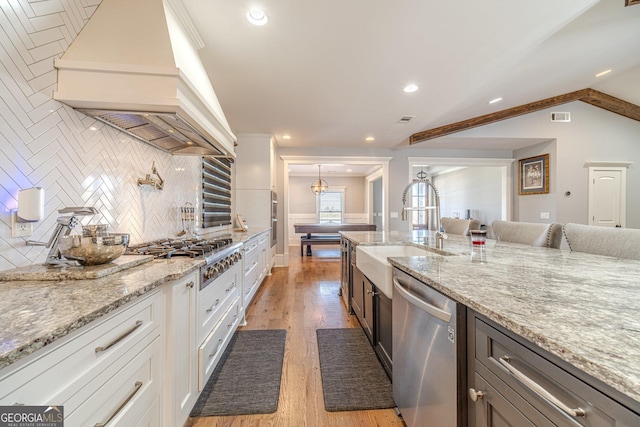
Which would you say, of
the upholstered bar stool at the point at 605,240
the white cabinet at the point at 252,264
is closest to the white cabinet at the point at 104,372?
the white cabinet at the point at 252,264

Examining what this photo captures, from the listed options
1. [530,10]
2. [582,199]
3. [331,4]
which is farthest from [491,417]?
[582,199]

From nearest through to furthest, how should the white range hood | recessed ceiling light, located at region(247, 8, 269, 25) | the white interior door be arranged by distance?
the white range hood < recessed ceiling light, located at region(247, 8, 269, 25) < the white interior door

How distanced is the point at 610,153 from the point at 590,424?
696 cm

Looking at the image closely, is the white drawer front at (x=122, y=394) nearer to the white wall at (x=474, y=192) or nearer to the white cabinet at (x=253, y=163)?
the white cabinet at (x=253, y=163)

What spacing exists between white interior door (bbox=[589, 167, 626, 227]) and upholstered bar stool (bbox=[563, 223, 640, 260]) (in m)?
4.49

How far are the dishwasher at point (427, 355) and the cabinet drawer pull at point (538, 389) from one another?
0.19 m

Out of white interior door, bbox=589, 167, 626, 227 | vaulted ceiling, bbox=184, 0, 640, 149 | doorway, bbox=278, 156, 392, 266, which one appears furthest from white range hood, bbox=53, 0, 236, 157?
white interior door, bbox=589, 167, 626, 227

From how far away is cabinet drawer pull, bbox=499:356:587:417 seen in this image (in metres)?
0.51

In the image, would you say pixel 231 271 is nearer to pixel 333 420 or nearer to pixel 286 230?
pixel 333 420

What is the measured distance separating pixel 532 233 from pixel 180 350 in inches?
111

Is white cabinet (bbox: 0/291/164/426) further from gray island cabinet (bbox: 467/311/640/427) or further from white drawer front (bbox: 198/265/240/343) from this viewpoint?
gray island cabinet (bbox: 467/311/640/427)

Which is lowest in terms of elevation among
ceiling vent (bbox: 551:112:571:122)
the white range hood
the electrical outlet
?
the electrical outlet

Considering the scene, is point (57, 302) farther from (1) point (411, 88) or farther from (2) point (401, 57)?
(1) point (411, 88)

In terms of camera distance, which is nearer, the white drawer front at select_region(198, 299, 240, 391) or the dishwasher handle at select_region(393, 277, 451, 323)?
the dishwasher handle at select_region(393, 277, 451, 323)
